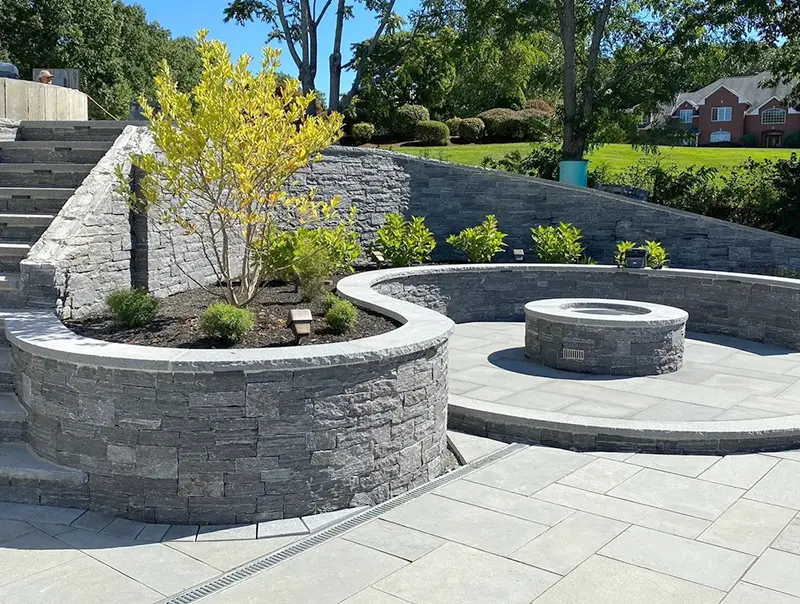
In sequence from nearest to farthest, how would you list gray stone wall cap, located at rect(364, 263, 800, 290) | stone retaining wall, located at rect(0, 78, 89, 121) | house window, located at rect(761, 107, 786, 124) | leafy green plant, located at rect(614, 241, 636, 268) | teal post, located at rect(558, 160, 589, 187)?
stone retaining wall, located at rect(0, 78, 89, 121) < gray stone wall cap, located at rect(364, 263, 800, 290) < leafy green plant, located at rect(614, 241, 636, 268) < teal post, located at rect(558, 160, 589, 187) < house window, located at rect(761, 107, 786, 124)

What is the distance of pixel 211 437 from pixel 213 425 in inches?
2.8

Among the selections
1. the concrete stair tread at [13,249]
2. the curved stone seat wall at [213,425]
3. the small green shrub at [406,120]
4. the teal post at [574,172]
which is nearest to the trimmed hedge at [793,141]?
the small green shrub at [406,120]

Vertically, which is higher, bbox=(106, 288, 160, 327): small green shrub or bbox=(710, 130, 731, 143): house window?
bbox=(710, 130, 731, 143): house window

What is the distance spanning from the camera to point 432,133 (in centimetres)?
2322

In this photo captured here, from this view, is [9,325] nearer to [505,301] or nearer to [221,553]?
[221,553]

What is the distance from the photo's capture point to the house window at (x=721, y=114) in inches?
1973

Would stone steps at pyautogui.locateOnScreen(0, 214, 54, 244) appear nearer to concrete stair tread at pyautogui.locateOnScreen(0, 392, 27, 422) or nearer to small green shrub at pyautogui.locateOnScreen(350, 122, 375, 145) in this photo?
concrete stair tread at pyautogui.locateOnScreen(0, 392, 27, 422)

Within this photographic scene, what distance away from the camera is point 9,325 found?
16.9ft

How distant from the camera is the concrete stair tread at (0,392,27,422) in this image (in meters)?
4.88

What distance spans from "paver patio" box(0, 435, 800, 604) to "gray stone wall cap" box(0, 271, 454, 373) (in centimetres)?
93

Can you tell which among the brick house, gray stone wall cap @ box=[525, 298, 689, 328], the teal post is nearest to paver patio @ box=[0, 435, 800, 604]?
gray stone wall cap @ box=[525, 298, 689, 328]

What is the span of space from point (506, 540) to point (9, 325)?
3.55 m

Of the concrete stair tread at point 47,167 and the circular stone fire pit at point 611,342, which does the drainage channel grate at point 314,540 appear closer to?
the circular stone fire pit at point 611,342

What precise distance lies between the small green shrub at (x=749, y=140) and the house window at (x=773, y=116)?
1609mm
